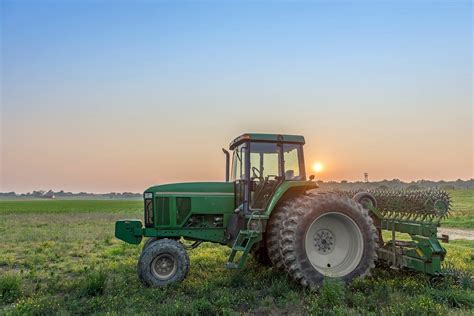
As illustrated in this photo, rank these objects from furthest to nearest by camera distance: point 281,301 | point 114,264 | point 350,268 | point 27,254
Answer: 1. point 27,254
2. point 114,264
3. point 350,268
4. point 281,301

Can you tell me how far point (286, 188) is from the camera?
7375mm

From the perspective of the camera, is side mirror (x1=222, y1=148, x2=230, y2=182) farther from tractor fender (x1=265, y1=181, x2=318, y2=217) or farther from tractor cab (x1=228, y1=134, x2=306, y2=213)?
tractor fender (x1=265, y1=181, x2=318, y2=217)

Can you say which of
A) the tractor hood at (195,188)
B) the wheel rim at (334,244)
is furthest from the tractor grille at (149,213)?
the wheel rim at (334,244)

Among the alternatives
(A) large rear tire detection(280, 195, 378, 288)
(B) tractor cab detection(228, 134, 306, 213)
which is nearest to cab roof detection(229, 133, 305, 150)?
(B) tractor cab detection(228, 134, 306, 213)

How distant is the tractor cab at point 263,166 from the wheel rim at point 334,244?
1117 millimetres

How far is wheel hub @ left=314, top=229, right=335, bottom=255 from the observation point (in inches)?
286

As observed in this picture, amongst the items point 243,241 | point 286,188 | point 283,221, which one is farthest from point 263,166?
point 243,241

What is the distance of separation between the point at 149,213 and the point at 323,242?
3.55 metres

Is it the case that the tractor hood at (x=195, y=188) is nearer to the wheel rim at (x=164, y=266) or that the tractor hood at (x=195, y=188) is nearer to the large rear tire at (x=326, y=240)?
the wheel rim at (x=164, y=266)

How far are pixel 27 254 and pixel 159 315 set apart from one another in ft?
26.4

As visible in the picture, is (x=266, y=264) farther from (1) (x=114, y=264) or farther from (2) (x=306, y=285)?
(1) (x=114, y=264)

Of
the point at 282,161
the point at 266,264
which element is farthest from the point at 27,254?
the point at 282,161

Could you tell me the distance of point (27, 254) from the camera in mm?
11578

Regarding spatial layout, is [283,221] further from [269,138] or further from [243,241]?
[269,138]
